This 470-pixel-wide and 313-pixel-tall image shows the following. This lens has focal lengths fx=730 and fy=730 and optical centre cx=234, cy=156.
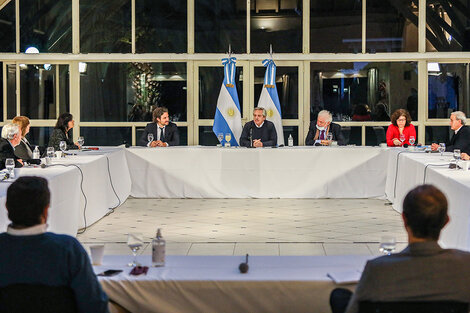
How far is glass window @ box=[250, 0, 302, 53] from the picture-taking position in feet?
39.8

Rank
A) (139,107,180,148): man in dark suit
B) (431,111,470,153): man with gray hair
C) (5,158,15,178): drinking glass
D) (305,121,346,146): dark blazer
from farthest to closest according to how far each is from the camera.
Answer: (305,121,346,146): dark blazer, (139,107,180,148): man in dark suit, (431,111,470,153): man with gray hair, (5,158,15,178): drinking glass

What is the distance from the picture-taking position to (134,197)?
9984mm

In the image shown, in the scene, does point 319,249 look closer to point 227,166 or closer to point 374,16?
point 227,166

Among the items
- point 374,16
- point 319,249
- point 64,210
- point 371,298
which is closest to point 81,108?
point 374,16

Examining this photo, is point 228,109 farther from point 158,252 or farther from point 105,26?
point 158,252

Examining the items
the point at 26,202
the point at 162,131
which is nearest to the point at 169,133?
the point at 162,131

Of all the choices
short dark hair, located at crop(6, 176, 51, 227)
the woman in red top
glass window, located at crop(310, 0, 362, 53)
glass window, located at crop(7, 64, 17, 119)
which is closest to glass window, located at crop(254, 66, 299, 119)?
glass window, located at crop(310, 0, 362, 53)

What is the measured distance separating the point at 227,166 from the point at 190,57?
3063mm

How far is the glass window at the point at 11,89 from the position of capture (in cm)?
1234

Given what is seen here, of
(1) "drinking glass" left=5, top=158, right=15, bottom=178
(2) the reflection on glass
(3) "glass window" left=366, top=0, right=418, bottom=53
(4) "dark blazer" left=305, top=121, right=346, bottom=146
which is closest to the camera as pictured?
(1) "drinking glass" left=5, top=158, right=15, bottom=178

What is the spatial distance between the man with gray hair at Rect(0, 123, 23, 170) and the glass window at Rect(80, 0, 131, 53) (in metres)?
4.95

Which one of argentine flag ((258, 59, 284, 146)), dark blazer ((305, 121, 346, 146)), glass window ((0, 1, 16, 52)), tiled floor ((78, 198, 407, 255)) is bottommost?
tiled floor ((78, 198, 407, 255))

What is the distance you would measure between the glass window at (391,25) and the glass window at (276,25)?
1.18 m

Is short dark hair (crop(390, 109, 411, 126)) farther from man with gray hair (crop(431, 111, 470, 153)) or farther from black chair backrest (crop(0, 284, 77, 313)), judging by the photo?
black chair backrest (crop(0, 284, 77, 313))
